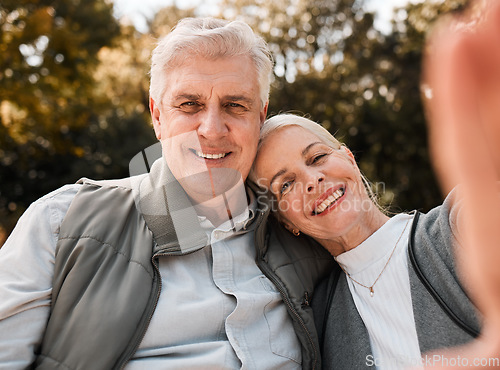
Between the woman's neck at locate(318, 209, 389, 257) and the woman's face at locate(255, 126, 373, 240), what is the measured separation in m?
0.03

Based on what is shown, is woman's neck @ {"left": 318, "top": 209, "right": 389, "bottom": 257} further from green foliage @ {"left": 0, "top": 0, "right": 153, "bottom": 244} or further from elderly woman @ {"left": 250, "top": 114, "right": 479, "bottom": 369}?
green foliage @ {"left": 0, "top": 0, "right": 153, "bottom": 244}

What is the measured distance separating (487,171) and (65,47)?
1028 centimetres

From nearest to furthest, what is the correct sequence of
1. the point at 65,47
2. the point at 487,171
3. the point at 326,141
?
the point at 487,171 < the point at 326,141 < the point at 65,47

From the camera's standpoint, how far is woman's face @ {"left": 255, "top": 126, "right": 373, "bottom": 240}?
7.34ft

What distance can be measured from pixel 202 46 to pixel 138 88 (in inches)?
624

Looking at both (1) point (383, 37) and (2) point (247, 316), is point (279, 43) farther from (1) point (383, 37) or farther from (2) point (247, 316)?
(2) point (247, 316)

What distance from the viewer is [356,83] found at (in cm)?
1543

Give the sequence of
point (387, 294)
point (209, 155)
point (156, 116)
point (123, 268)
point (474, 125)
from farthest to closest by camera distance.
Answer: point (156, 116) → point (209, 155) → point (387, 294) → point (123, 268) → point (474, 125)

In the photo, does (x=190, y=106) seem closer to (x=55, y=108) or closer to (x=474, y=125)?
(x=474, y=125)

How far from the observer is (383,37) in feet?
49.5

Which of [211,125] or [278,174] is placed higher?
[211,125]

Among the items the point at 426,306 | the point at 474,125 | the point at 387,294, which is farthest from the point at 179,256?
the point at 474,125

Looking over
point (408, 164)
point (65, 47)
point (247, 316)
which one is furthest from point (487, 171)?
point (408, 164)

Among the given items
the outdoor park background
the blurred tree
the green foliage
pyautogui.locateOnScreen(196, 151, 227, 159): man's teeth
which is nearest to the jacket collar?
pyautogui.locateOnScreen(196, 151, 227, 159): man's teeth
